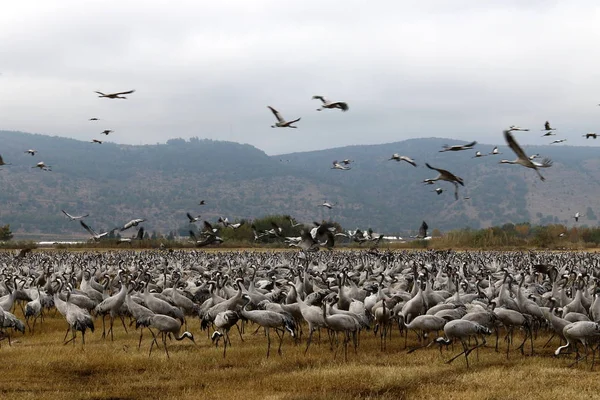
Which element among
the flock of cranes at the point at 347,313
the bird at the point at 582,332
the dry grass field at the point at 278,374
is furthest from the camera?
the flock of cranes at the point at 347,313

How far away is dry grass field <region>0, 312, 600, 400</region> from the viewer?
12.6m

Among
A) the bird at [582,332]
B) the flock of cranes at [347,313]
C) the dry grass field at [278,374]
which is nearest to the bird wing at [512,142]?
the flock of cranes at [347,313]

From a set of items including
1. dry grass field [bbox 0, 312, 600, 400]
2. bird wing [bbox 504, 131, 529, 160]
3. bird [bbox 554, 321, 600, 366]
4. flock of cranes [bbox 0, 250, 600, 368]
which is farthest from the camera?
bird wing [bbox 504, 131, 529, 160]

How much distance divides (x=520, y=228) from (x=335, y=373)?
271 ft

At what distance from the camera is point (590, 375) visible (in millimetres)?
13680

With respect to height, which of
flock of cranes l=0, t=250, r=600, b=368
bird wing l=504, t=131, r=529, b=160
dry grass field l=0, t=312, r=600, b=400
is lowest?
dry grass field l=0, t=312, r=600, b=400

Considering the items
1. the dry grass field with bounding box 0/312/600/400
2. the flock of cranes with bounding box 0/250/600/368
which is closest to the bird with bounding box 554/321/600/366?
the flock of cranes with bounding box 0/250/600/368

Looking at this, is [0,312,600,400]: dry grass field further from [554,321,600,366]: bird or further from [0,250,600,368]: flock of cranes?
[554,321,600,366]: bird

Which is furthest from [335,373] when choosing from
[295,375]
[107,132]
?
[107,132]

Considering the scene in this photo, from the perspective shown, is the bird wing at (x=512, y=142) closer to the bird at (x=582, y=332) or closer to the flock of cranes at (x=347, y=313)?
the flock of cranes at (x=347, y=313)

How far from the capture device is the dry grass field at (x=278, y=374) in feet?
41.4

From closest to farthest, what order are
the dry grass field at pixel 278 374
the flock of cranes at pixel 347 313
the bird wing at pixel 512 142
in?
1. the dry grass field at pixel 278 374
2. the flock of cranes at pixel 347 313
3. the bird wing at pixel 512 142

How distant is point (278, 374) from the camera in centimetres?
1403

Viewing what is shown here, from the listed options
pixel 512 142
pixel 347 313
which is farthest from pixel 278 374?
pixel 512 142
